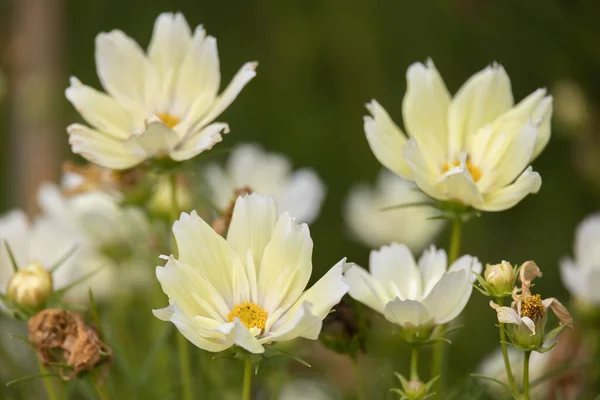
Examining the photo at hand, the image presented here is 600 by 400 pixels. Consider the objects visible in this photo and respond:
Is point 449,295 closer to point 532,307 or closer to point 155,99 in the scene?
point 532,307

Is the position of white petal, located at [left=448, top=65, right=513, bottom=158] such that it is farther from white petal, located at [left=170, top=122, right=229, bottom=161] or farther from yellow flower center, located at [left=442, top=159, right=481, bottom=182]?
white petal, located at [left=170, top=122, right=229, bottom=161]

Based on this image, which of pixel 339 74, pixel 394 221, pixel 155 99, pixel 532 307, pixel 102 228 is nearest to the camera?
pixel 532 307

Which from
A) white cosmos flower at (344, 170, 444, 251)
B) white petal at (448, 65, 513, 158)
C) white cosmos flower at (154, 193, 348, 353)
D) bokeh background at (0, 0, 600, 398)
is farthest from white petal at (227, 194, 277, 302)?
bokeh background at (0, 0, 600, 398)

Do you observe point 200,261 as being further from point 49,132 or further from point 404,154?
point 49,132

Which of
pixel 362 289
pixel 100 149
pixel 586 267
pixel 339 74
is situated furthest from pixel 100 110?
pixel 339 74

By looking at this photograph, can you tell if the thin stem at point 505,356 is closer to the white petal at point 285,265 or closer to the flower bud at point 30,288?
the white petal at point 285,265

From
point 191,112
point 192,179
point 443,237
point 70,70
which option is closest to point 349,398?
point 192,179
